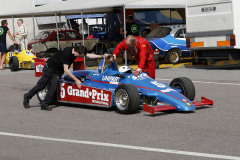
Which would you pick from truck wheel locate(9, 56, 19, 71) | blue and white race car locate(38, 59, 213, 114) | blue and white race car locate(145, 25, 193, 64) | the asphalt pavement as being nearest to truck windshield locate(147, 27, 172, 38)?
blue and white race car locate(145, 25, 193, 64)

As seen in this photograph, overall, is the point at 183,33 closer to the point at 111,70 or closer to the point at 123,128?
the point at 111,70

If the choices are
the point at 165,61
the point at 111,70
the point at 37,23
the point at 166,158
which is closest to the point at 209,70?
the point at 165,61

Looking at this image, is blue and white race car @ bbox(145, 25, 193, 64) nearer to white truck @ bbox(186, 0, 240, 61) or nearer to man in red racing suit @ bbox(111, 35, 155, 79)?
white truck @ bbox(186, 0, 240, 61)

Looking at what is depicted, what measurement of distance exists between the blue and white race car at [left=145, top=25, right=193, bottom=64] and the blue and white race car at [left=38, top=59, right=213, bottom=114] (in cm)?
879

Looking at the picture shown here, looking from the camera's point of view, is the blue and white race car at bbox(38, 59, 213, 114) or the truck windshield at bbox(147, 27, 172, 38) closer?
the blue and white race car at bbox(38, 59, 213, 114)

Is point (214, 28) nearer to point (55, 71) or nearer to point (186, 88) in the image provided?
point (186, 88)

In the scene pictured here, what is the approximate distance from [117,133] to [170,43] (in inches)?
462

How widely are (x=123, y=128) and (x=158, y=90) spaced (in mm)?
A: 1385

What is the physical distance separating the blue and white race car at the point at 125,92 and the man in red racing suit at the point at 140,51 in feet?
1.00

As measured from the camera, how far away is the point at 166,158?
542 cm

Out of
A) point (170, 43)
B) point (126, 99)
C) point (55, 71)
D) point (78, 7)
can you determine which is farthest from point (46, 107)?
point (170, 43)

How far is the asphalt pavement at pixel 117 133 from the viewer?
5688 millimetres

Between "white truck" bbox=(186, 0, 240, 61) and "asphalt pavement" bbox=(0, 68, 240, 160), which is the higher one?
"white truck" bbox=(186, 0, 240, 61)

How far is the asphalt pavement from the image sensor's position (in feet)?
18.7
